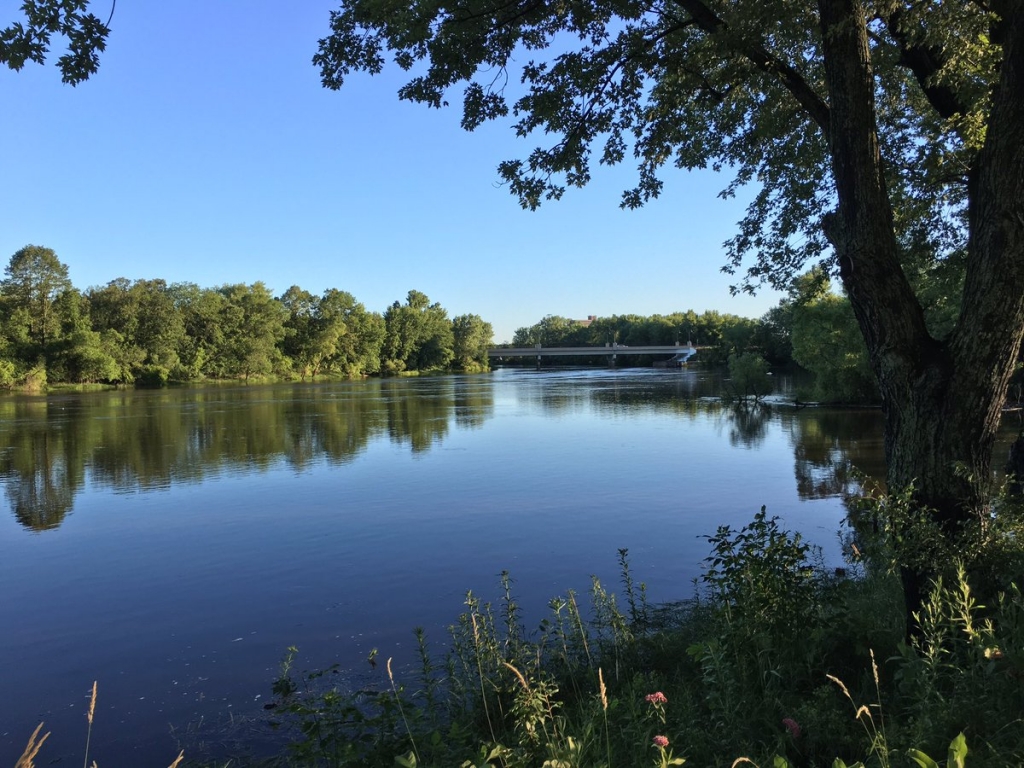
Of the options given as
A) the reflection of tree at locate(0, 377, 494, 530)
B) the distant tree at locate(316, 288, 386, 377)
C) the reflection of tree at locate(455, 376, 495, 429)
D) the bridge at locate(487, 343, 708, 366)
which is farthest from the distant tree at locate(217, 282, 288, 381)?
the bridge at locate(487, 343, 708, 366)

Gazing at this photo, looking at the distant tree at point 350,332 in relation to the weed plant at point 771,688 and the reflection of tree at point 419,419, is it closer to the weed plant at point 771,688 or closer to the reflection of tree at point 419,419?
the reflection of tree at point 419,419

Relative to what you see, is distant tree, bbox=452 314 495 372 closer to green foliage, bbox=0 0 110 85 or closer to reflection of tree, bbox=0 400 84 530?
reflection of tree, bbox=0 400 84 530

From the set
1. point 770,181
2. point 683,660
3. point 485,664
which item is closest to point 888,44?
point 770,181

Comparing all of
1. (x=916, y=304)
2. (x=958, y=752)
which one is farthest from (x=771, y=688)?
(x=916, y=304)

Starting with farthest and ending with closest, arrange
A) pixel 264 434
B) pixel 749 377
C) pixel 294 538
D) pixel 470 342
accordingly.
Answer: pixel 470 342 → pixel 749 377 → pixel 264 434 → pixel 294 538

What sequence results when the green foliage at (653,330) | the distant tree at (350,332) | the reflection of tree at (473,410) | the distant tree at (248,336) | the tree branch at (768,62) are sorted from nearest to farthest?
the tree branch at (768,62) → the reflection of tree at (473,410) → the distant tree at (248,336) → the distant tree at (350,332) → the green foliage at (653,330)

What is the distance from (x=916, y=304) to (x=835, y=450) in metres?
19.4

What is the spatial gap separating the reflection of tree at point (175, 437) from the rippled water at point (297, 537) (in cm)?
18

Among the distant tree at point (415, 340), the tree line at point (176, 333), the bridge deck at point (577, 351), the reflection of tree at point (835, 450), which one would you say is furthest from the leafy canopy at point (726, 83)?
the bridge deck at point (577, 351)

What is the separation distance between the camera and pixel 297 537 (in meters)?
12.0

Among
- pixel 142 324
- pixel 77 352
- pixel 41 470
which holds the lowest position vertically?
pixel 41 470

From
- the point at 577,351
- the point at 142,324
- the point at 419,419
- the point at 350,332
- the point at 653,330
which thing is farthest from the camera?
the point at 653,330

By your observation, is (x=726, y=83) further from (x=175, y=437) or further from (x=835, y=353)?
(x=835, y=353)

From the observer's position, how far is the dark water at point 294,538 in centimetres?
665
